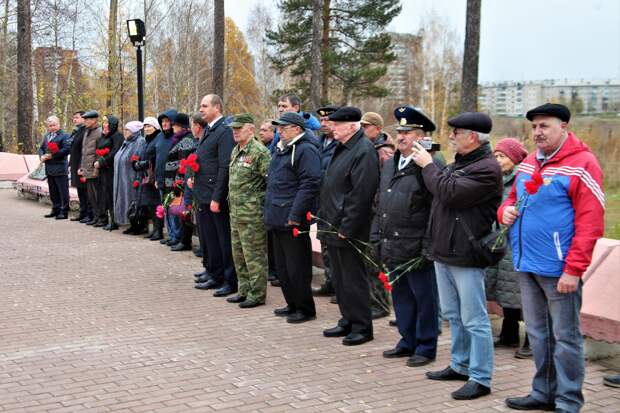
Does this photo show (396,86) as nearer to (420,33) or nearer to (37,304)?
(420,33)

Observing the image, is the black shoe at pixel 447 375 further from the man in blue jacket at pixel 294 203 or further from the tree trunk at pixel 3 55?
the tree trunk at pixel 3 55

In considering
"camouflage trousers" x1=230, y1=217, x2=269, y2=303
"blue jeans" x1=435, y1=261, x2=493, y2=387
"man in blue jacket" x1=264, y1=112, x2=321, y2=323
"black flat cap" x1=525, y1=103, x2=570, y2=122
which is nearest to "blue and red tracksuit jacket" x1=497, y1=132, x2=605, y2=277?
"black flat cap" x1=525, y1=103, x2=570, y2=122

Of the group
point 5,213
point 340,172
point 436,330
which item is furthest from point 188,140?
point 5,213

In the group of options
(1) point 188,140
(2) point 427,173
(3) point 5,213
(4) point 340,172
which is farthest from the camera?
(3) point 5,213

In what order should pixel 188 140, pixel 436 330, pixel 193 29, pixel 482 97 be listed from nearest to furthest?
pixel 436 330
pixel 188 140
pixel 193 29
pixel 482 97

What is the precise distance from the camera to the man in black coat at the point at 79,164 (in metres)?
14.5

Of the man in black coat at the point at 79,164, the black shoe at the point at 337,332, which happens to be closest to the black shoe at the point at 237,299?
the black shoe at the point at 337,332

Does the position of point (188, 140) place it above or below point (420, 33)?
below

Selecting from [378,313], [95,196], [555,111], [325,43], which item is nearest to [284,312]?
[378,313]

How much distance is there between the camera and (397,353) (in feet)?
20.7

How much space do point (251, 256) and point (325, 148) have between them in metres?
1.42

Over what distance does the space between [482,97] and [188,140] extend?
187 ft

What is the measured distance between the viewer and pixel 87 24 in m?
45.2

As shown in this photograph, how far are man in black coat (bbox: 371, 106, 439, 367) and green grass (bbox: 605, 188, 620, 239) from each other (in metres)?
6.20
